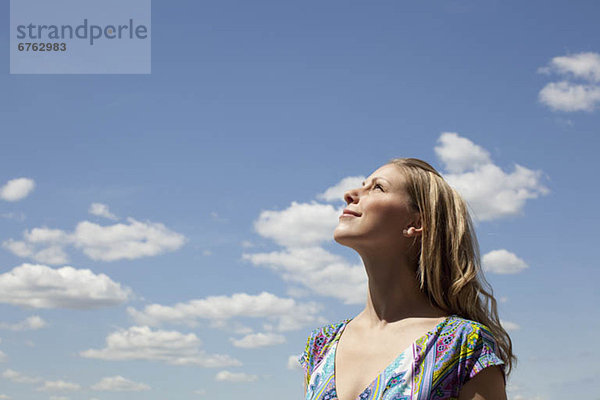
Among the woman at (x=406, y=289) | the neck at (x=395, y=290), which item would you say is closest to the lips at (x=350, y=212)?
the woman at (x=406, y=289)

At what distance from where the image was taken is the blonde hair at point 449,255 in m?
4.90

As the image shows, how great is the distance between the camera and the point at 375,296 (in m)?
5.21

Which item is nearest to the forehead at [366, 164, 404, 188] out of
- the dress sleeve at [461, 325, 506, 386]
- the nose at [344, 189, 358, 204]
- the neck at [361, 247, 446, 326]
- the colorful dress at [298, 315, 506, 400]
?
the nose at [344, 189, 358, 204]

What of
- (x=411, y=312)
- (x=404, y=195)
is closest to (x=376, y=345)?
(x=411, y=312)

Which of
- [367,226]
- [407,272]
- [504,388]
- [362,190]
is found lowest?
[504,388]

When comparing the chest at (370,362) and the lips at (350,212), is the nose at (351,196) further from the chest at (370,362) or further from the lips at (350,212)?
the chest at (370,362)

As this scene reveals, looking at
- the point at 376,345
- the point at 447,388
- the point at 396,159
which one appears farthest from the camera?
the point at 396,159

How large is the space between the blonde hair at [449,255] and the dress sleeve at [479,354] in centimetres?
21

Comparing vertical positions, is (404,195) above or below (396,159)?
below

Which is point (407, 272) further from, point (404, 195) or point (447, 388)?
point (447, 388)

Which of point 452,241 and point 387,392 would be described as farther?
point 452,241

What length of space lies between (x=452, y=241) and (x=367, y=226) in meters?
0.69

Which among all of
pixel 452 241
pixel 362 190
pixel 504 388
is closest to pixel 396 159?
pixel 362 190

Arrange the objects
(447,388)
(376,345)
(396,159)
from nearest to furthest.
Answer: (447,388)
(376,345)
(396,159)
